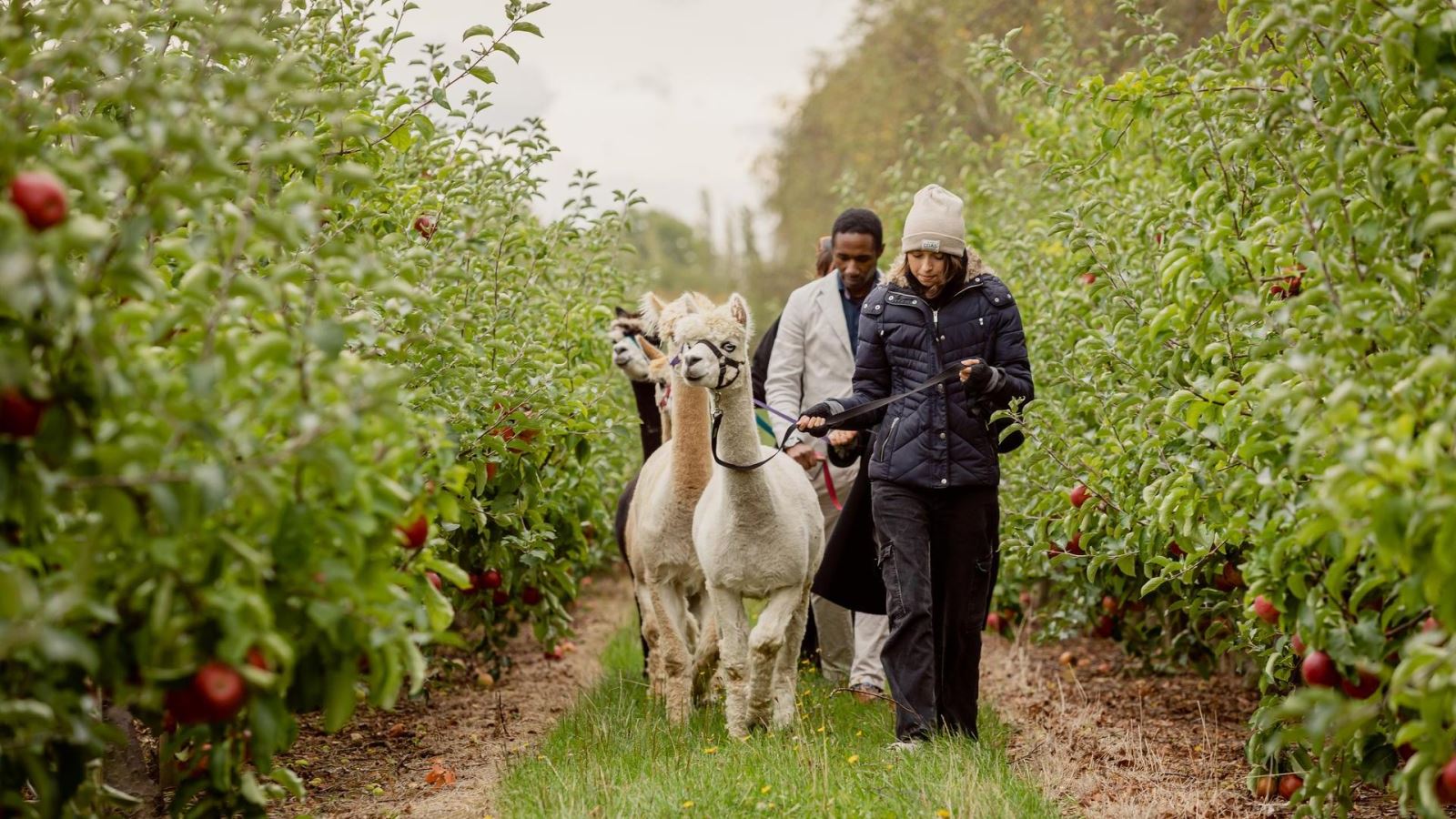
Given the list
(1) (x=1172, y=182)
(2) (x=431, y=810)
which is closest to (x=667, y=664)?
(2) (x=431, y=810)

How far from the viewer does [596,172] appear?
7.02m

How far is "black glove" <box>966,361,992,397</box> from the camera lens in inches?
204

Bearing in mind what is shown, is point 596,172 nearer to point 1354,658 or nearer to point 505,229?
point 505,229

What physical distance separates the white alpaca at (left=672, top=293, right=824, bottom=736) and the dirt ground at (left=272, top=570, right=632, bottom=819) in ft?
3.58

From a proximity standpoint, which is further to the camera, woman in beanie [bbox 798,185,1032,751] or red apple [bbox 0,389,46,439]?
woman in beanie [bbox 798,185,1032,751]

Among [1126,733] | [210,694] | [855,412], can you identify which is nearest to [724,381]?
[855,412]

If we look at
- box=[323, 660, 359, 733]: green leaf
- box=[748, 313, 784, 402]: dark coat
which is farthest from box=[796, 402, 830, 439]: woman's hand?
box=[323, 660, 359, 733]: green leaf

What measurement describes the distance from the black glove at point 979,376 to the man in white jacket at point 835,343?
5.36 ft

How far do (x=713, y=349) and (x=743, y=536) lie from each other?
0.77m

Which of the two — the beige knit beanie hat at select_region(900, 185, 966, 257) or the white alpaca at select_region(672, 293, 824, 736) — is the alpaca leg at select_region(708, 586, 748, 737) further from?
the beige knit beanie hat at select_region(900, 185, 966, 257)

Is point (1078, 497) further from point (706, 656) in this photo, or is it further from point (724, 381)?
point (706, 656)

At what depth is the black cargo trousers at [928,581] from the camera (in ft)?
17.6

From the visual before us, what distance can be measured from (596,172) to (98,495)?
474 cm

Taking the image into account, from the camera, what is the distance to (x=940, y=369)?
17.8 feet
